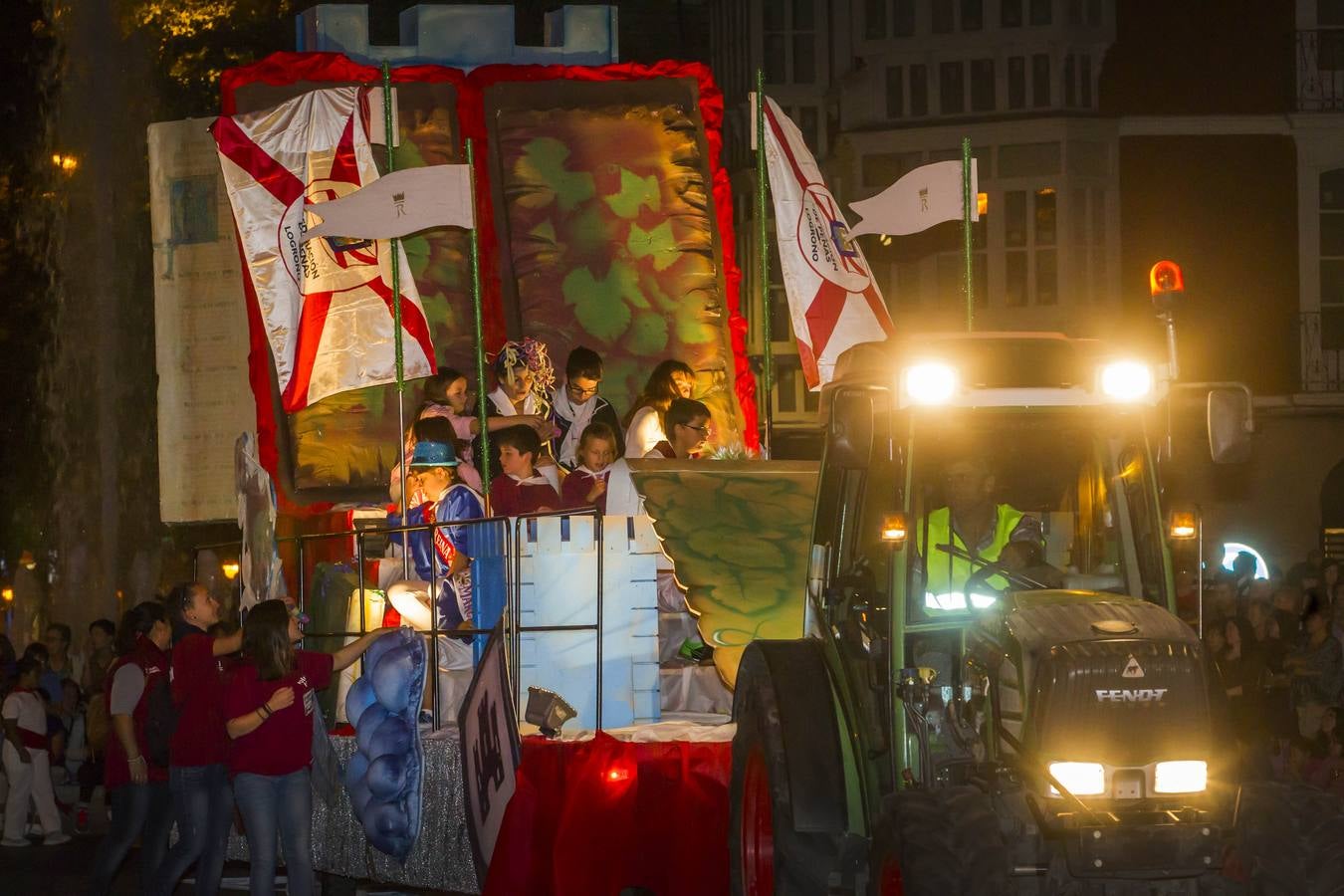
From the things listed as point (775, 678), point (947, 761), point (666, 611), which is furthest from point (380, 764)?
point (947, 761)

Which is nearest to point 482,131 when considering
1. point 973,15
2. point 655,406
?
point 655,406

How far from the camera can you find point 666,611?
1122 cm

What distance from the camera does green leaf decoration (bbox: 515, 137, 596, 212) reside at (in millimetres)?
16344

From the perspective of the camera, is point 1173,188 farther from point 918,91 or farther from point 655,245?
point 655,245

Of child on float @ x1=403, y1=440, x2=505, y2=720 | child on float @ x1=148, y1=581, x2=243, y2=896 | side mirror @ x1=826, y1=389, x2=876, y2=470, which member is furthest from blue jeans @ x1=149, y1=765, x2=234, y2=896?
side mirror @ x1=826, y1=389, x2=876, y2=470

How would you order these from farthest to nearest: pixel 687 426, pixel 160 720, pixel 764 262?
pixel 764 262
pixel 160 720
pixel 687 426

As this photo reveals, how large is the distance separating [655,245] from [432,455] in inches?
195

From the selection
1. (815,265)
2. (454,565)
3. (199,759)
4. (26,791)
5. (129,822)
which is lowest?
(26,791)

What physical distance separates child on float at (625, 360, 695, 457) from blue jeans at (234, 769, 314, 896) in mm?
3291

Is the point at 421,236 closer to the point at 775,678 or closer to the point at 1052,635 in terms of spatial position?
the point at 775,678

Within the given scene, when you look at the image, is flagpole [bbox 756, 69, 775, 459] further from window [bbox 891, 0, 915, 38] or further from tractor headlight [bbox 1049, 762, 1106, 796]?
window [bbox 891, 0, 915, 38]

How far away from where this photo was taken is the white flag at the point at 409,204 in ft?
38.9

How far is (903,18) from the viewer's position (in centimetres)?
3198

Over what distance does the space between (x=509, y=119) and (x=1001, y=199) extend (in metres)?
15.2
